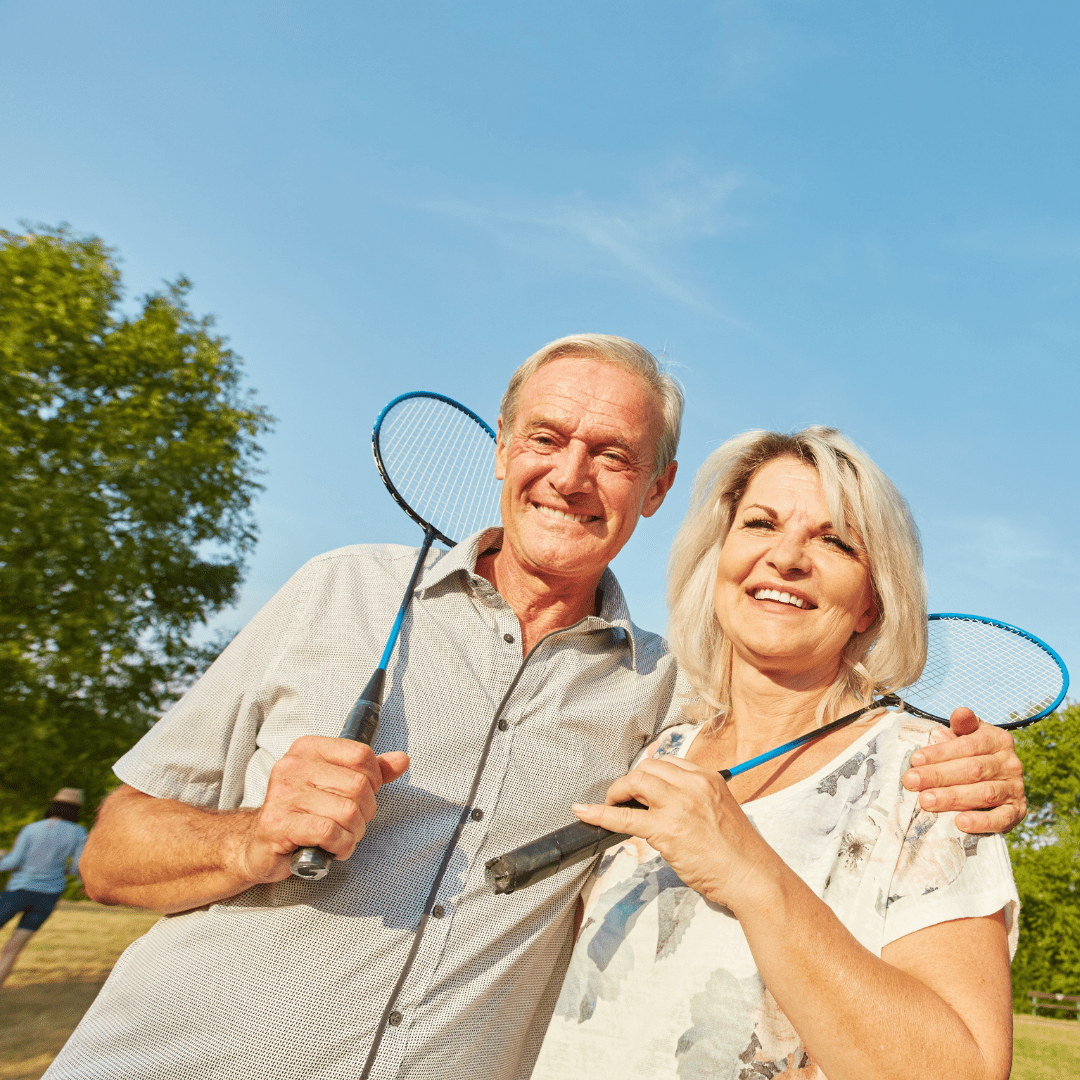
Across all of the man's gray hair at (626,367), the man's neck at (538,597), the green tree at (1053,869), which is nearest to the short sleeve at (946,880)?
the man's neck at (538,597)

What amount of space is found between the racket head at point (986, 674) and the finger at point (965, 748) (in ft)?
2.85

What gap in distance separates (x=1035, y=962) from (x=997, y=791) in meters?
35.6

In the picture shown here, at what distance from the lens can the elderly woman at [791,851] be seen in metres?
2.08

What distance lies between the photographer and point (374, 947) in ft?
8.37

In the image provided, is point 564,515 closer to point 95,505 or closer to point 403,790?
point 403,790

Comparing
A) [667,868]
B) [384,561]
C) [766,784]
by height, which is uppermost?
[384,561]

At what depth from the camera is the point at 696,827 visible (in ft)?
7.28

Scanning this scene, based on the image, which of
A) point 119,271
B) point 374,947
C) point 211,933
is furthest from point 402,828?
point 119,271

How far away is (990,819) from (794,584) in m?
1.01

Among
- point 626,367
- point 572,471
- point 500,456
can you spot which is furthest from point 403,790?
point 626,367

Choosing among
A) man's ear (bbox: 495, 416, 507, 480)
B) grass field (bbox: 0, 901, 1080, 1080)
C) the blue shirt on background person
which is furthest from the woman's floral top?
the blue shirt on background person

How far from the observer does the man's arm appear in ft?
7.29

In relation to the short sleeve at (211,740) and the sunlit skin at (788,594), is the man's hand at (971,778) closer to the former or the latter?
the sunlit skin at (788,594)

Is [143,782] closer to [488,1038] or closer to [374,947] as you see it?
[374,947]
